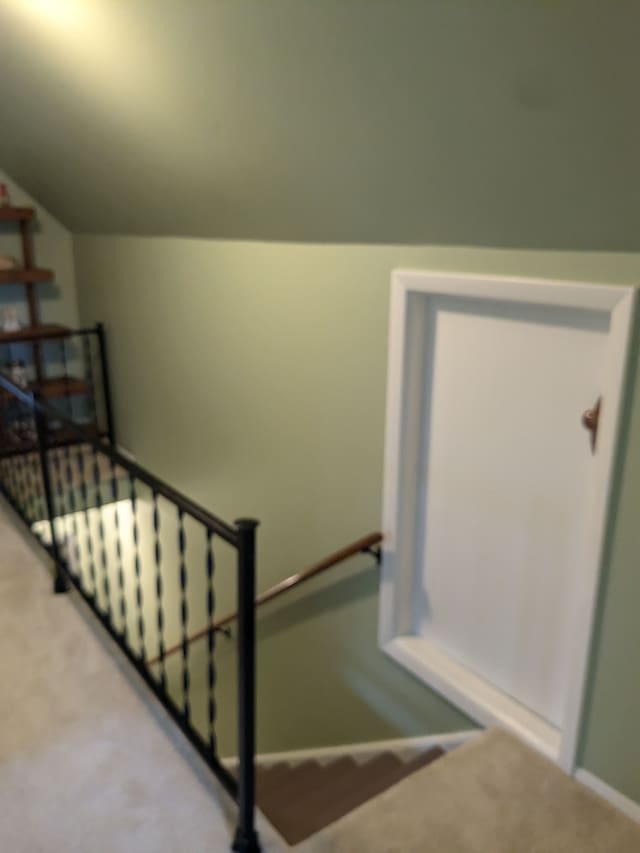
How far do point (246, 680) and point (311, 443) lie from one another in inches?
57.8

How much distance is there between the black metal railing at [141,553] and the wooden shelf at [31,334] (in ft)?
1.15

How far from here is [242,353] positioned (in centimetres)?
330

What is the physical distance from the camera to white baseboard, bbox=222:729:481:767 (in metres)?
2.60

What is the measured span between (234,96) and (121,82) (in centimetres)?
62

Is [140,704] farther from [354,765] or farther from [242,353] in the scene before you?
[242,353]

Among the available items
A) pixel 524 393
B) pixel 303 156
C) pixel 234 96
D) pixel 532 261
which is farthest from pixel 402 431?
pixel 234 96

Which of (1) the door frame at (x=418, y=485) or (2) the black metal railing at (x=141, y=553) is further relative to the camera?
(1) the door frame at (x=418, y=485)

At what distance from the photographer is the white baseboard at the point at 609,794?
6.63 ft

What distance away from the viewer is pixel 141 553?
4773 mm

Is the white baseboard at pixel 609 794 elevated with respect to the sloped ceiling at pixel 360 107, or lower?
lower

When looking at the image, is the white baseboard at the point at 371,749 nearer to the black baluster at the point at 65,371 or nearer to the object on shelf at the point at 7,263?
the black baluster at the point at 65,371

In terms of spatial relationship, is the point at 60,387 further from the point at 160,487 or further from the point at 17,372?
the point at 160,487

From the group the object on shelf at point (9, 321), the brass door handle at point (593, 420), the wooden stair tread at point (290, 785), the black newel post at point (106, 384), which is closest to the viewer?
the brass door handle at point (593, 420)

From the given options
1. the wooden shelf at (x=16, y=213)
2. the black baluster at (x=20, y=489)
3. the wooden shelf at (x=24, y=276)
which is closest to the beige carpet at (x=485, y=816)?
the black baluster at (x=20, y=489)
